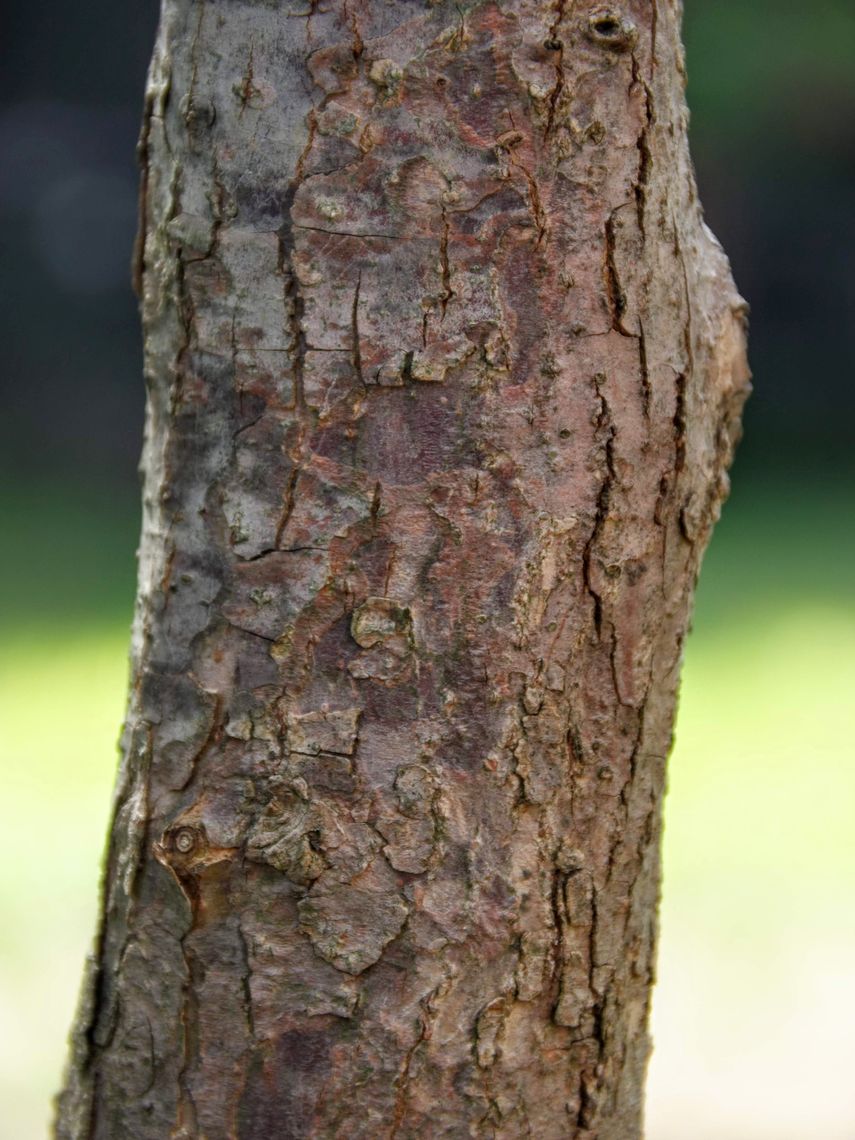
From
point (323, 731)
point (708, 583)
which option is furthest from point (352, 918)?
point (708, 583)

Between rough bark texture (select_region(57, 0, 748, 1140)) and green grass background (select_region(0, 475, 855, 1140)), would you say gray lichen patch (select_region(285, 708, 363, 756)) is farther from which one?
green grass background (select_region(0, 475, 855, 1140))

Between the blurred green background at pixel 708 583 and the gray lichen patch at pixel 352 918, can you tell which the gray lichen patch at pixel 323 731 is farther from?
the blurred green background at pixel 708 583

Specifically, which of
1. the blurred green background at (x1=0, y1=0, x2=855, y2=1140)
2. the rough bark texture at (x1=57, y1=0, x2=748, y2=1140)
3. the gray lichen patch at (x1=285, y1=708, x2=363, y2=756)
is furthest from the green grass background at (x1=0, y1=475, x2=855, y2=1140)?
the gray lichen patch at (x1=285, y1=708, x2=363, y2=756)

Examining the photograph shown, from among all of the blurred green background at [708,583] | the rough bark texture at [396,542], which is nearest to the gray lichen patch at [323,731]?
the rough bark texture at [396,542]

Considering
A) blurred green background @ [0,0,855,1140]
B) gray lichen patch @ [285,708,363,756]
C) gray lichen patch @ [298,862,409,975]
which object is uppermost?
blurred green background @ [0,0,855,1140]

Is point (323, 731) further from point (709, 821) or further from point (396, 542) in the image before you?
point (709, 821)

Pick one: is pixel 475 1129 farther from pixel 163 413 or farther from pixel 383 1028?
pixel 163 413

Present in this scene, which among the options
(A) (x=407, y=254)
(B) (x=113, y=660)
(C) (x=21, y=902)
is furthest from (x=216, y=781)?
(B) (x=113, y=660)
